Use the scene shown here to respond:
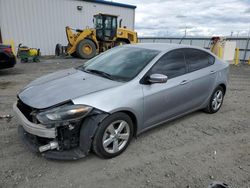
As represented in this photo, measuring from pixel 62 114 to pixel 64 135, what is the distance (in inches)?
11.2

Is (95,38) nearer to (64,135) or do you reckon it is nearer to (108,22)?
(108,22)

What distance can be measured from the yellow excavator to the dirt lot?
1073 centimetres

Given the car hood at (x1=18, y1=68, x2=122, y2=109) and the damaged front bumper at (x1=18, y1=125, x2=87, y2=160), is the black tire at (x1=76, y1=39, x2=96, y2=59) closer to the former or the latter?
the car hood at (x1=18, y1=68, x2=122, y2=109)

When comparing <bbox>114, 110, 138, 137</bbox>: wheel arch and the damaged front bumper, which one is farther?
<bbox>114, 110, 138, 137</bbox>: wheel arch

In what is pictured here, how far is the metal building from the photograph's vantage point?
1502 cm

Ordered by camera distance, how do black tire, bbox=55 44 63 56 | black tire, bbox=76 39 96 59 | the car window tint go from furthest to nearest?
black tire, bbox=55 44 63 56
black tire, bbox=76 39 96 59
the car window tint

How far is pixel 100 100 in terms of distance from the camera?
2527mm

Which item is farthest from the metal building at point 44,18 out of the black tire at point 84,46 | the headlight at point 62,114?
the headlight at point 62,114

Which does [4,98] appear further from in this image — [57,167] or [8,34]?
[8,34]

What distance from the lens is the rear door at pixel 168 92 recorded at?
302cm

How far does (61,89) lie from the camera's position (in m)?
2.73

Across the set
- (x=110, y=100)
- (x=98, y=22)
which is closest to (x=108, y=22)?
(x=98, y=22)

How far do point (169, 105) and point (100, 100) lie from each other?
4.24 feet

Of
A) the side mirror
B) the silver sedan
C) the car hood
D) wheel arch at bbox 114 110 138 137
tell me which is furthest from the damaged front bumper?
the side mirror
